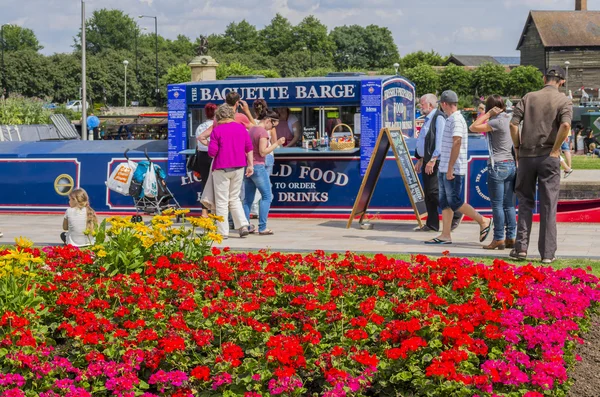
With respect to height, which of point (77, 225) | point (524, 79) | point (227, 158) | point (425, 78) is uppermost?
point (425, 78)

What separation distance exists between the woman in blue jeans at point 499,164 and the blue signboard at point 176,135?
549 centimetres

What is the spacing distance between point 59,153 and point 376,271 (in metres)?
9.38

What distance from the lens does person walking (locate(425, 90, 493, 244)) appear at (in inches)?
424

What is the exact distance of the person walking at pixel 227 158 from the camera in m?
11.4

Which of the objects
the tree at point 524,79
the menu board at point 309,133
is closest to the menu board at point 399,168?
the menu board at point 309,133

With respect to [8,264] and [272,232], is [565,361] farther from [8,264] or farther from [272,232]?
[272,232]

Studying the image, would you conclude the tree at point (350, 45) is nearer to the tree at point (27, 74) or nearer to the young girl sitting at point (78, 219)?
the tree at point (27, 74)

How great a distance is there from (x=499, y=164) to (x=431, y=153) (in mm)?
1631

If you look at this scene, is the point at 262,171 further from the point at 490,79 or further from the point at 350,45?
the point at 350,45

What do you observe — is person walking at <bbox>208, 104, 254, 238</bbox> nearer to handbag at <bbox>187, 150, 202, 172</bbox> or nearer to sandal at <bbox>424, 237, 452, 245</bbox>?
handbag at <bbox>187, 150, 202, 172</bbox>

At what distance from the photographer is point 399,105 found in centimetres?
1476

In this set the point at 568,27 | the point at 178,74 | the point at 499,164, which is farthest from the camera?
the point at 568,27

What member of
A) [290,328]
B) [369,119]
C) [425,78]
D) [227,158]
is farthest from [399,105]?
[425,78]

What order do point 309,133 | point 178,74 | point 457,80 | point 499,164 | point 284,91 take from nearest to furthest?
1. point 499,164
2. point 284,91
3. point 309,133
4. point 178,74
5. point 457,80
